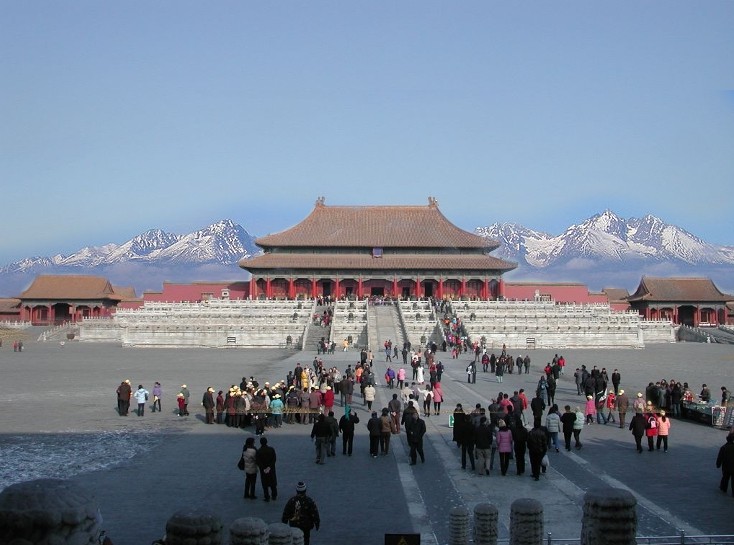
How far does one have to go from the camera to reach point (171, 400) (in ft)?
81.1

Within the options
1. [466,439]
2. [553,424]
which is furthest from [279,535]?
[553,424]

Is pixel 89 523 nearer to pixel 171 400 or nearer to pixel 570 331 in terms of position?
pixel 171 400

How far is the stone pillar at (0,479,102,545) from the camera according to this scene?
4023 millimetres

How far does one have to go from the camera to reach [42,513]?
4012mm

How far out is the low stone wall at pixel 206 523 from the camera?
403 centimetres

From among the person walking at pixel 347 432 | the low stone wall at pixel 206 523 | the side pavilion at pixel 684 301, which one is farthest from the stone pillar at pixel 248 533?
the side pavilion at pixel 684 301

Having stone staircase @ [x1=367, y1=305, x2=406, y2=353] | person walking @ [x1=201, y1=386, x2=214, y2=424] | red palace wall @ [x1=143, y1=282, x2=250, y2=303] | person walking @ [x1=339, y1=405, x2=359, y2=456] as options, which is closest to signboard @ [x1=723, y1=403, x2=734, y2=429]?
person walking @ [x1=339, y1=405, x2=359, y2=456]

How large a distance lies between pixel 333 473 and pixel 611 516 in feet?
29.1

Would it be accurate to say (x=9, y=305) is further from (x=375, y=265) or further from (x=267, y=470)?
(x=267, y=470)

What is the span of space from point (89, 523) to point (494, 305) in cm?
5479

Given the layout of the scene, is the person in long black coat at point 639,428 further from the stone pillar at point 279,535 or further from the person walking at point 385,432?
the stone pillar at point 279,535

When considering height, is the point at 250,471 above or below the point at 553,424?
below

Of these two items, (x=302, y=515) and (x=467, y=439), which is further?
(x=467, y=439)

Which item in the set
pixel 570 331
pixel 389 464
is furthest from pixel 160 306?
pixel 389 464
